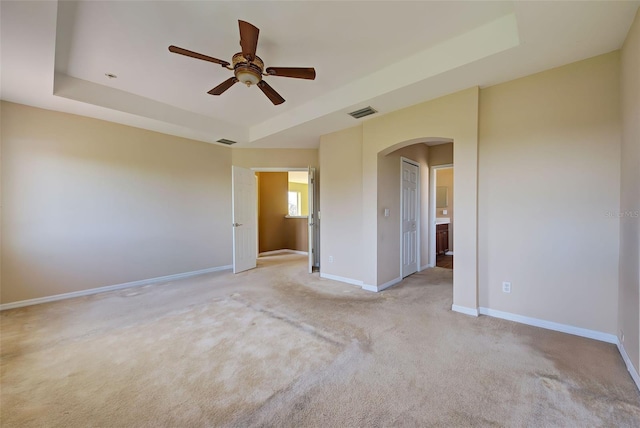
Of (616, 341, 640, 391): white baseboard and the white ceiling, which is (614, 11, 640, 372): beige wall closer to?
(616, 341, 640, 391): white baseboard

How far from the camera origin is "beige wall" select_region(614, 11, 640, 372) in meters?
1.83

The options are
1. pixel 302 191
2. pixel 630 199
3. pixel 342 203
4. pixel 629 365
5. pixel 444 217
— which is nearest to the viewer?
pixel 629 365

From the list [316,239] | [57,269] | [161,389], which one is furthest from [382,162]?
[57,269]

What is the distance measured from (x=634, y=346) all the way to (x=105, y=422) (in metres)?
3.57

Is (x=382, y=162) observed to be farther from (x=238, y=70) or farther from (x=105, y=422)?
(x=105, y=422)

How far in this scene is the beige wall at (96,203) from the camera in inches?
135

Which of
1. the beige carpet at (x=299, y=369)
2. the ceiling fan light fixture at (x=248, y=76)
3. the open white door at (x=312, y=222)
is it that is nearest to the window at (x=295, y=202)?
the open white door at (x=312, y=222)

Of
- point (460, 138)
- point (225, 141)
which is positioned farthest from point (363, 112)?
point (225, 141)

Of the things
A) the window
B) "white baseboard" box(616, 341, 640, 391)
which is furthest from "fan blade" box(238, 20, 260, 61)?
the window

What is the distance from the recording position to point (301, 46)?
8.59ft

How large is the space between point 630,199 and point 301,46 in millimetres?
3133

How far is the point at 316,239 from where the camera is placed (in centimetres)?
558

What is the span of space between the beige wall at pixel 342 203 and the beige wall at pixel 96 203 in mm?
2429

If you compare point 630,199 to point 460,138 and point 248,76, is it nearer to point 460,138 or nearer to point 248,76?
point 460,138
